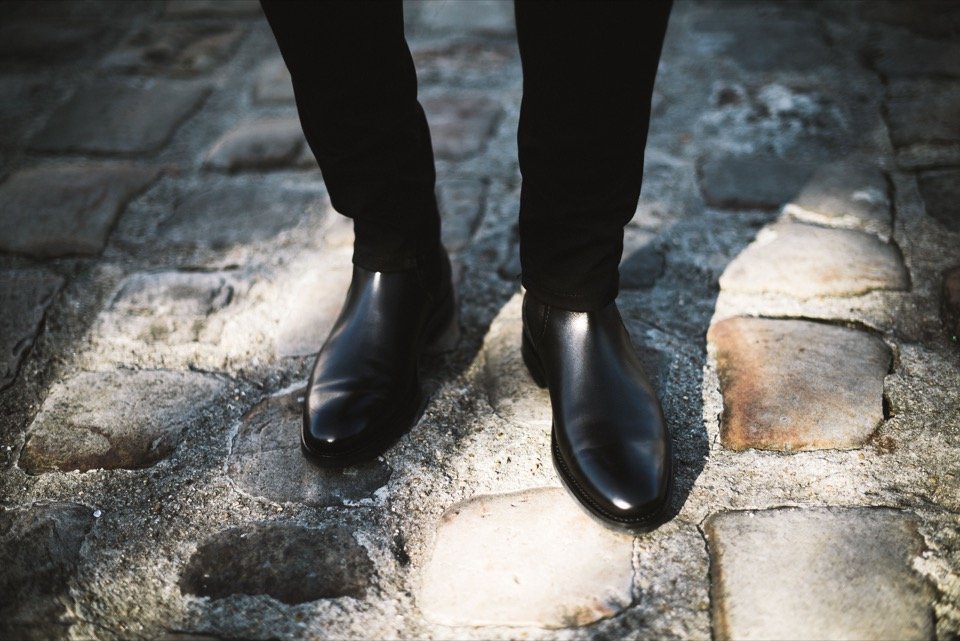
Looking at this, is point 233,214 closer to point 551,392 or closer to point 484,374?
point 484,374

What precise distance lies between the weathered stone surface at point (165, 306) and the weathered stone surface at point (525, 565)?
1.96ft

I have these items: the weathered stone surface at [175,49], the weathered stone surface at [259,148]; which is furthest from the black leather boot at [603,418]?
the weathered stone surface at [175,49]

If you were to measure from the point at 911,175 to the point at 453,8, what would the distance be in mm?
1494

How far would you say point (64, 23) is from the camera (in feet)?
7.06

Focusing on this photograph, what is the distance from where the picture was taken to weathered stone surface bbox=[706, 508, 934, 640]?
0.70m

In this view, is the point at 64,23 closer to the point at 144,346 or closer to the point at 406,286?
the point at 144,346

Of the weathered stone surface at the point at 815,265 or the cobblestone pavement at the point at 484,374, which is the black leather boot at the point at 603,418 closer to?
the cobblestone pavement at the point at 484,374

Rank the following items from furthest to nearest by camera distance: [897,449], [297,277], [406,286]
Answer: [297,277] < [406,286] < [897,449]

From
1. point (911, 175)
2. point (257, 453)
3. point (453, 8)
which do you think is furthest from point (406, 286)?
point (453, 8)

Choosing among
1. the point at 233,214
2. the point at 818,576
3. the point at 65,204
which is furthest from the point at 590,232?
the point at 65,204

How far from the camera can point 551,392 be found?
916mm

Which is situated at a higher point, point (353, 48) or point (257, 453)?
point (353, 48)

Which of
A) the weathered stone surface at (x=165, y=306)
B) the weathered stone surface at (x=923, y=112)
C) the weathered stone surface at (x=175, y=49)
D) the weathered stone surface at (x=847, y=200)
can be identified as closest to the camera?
the weathered stone surface at (x=165, y=306)

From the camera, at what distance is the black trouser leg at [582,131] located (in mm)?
677
